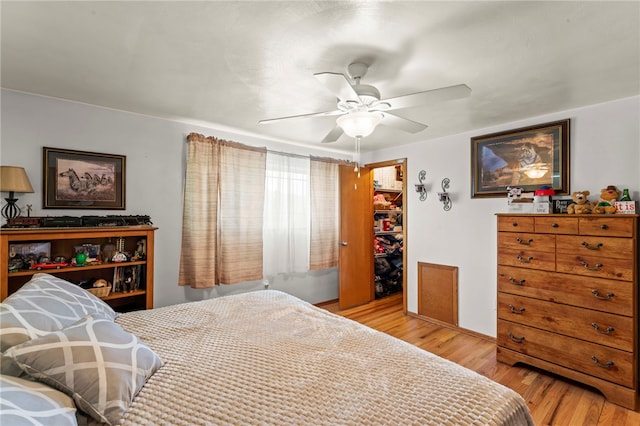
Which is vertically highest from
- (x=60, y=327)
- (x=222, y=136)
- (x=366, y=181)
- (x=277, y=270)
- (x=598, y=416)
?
(x=222, y=136)

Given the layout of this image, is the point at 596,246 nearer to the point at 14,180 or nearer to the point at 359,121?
the point at 359,121

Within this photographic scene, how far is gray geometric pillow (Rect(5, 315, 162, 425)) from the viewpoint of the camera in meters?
0.99

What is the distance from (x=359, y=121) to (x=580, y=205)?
82.0 inches

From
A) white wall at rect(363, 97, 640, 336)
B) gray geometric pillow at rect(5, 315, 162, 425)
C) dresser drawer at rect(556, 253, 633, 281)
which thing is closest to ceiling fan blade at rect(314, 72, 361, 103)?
gray geometric pillow at rect(5, 315, 162, 425)

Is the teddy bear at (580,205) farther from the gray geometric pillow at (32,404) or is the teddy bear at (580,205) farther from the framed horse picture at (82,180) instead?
the framed horse picture at (82,180)

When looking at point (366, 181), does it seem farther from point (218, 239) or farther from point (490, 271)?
point (218, 239)

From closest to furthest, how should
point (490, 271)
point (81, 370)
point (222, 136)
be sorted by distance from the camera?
1. point (81, 370)
2. point (490, 271)
3. point (222, 136)

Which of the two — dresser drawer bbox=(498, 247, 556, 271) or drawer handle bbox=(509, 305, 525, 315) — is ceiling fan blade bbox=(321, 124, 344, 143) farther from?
drawer handle bbox=(509, 305, 525, 315)

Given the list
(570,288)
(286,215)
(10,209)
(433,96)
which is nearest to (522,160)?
(570,288)

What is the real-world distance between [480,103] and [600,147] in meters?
1.15

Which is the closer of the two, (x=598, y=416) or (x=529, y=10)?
(x=529, y=10)

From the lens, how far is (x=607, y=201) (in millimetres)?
2463

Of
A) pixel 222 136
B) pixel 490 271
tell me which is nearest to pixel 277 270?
pixel 222 136

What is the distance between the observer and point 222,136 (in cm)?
354
